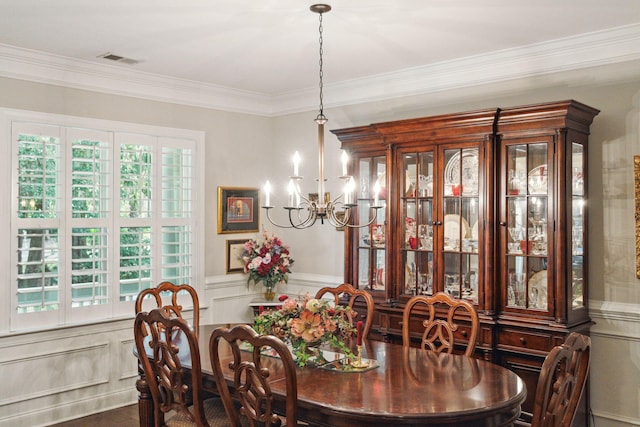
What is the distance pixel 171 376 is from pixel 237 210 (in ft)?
9.43

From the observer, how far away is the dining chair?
2.81 meters

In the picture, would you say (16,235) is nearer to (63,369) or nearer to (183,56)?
(63,369)

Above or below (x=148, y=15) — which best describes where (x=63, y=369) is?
below

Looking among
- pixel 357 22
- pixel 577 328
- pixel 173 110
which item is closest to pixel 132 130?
pixel 173 110

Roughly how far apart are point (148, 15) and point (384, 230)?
226 cm

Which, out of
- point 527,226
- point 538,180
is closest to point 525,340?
point 527,226

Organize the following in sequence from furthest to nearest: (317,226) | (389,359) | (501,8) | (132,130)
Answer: (317,226) → (132,130) → (501,8) → (389,359)

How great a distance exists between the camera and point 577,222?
150 inches

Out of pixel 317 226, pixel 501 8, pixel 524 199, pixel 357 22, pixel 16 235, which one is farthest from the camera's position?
pixel 317 226

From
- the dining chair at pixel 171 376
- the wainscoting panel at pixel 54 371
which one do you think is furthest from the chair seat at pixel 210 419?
the wainscoting panel at pixel 54 371

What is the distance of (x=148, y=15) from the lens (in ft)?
11.4

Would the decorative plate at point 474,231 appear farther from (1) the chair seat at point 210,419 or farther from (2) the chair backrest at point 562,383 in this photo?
(1) the chair seat at point 210,419

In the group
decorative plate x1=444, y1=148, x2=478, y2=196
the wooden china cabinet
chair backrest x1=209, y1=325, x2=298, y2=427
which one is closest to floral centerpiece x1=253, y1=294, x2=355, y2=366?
chair backrest x1=209, y1=325, x2=298, y2=427

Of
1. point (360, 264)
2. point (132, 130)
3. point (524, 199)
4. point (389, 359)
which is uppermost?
point (132, 130)
